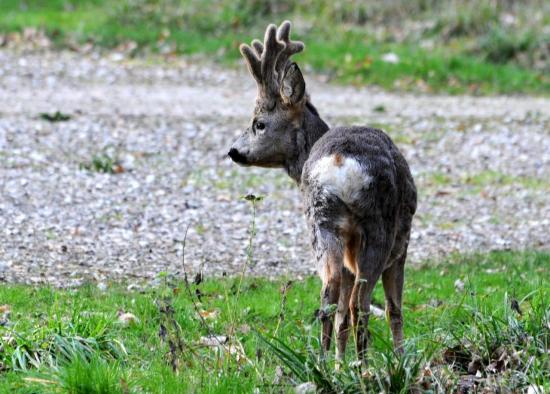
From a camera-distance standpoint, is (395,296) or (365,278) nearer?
(365,278)

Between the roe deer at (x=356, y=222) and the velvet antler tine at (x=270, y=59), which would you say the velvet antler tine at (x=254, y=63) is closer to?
the velvet antler tine at (x=270, y=59)

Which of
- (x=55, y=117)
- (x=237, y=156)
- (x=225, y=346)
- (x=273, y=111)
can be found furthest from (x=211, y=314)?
(x=55, y=117)

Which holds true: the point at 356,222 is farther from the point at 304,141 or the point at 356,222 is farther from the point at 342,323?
the point at 304,141

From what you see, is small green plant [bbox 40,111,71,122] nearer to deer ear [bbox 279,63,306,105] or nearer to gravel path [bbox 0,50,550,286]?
gravel path [bbox 0,50,550,286]

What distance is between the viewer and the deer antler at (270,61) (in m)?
8.00

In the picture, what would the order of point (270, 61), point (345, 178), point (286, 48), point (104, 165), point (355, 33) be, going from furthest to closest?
point (355, 33), point (104, 165), point (286, 48), point (270, 61), point (345, 178)

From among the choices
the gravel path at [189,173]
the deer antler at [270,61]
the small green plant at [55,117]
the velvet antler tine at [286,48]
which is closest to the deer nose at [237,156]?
the deer antler at [270,61]

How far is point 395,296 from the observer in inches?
280

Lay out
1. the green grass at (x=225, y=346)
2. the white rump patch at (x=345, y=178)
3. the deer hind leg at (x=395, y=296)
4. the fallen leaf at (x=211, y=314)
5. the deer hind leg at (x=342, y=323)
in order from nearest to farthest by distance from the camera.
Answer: the green grass at (x=225, y=346), the white rump patch at (x=345, y=178), the deer hind leg at (x=342, y=323), the deer hind leg at (x=395, y=296), the fallen leaf at (x=211, y=314)

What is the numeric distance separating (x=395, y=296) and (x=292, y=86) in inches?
69.4

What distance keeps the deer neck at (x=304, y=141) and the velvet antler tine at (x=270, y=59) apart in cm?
32

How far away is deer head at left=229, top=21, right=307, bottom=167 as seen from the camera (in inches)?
311

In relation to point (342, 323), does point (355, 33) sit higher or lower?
higher

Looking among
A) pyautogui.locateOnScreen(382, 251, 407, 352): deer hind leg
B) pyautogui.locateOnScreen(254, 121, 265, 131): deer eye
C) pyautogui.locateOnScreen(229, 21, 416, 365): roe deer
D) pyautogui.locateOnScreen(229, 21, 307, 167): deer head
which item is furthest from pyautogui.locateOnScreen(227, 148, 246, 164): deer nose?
pyautogui.locateOnScreen(382, 251, 407, 352): deer hind leg
